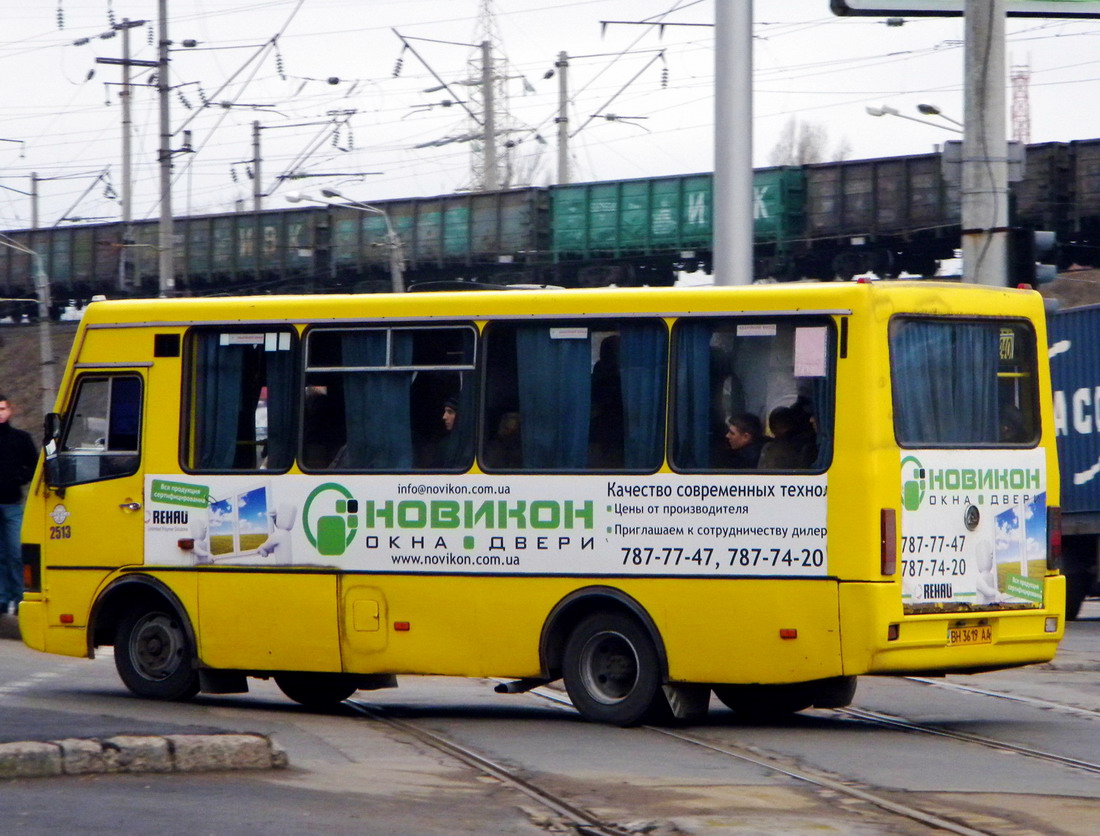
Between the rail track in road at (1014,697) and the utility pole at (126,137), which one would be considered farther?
the utility pole at (126,137)

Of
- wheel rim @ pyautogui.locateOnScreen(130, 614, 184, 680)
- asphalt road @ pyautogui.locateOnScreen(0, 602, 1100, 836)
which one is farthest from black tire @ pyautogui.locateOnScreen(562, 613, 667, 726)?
wheel rim @ pyautogui.locateOnScreen(130, 614, 184, 680)

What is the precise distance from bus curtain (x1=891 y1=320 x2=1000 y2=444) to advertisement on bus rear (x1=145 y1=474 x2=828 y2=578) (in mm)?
637

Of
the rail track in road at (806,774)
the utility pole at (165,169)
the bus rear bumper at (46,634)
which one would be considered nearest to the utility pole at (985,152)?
the rail track in road at (806,774)

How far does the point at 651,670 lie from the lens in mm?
9719

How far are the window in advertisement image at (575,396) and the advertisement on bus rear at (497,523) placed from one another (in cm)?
12

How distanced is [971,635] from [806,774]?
1.89 meters

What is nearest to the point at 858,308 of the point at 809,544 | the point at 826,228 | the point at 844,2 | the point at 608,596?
the point at 809,544

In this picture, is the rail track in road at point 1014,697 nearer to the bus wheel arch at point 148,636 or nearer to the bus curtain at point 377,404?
the bus curtain at point 377,404

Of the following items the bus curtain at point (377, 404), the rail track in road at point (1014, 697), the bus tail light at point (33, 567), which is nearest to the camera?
the bus curtain at point (377, 404)

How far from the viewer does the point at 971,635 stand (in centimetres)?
965

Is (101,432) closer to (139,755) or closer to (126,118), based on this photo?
(139,755)

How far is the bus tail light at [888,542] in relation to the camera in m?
9.20

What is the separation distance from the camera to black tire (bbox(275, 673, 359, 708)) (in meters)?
11.3

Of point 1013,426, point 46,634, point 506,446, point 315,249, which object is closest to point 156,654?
point 46,634
